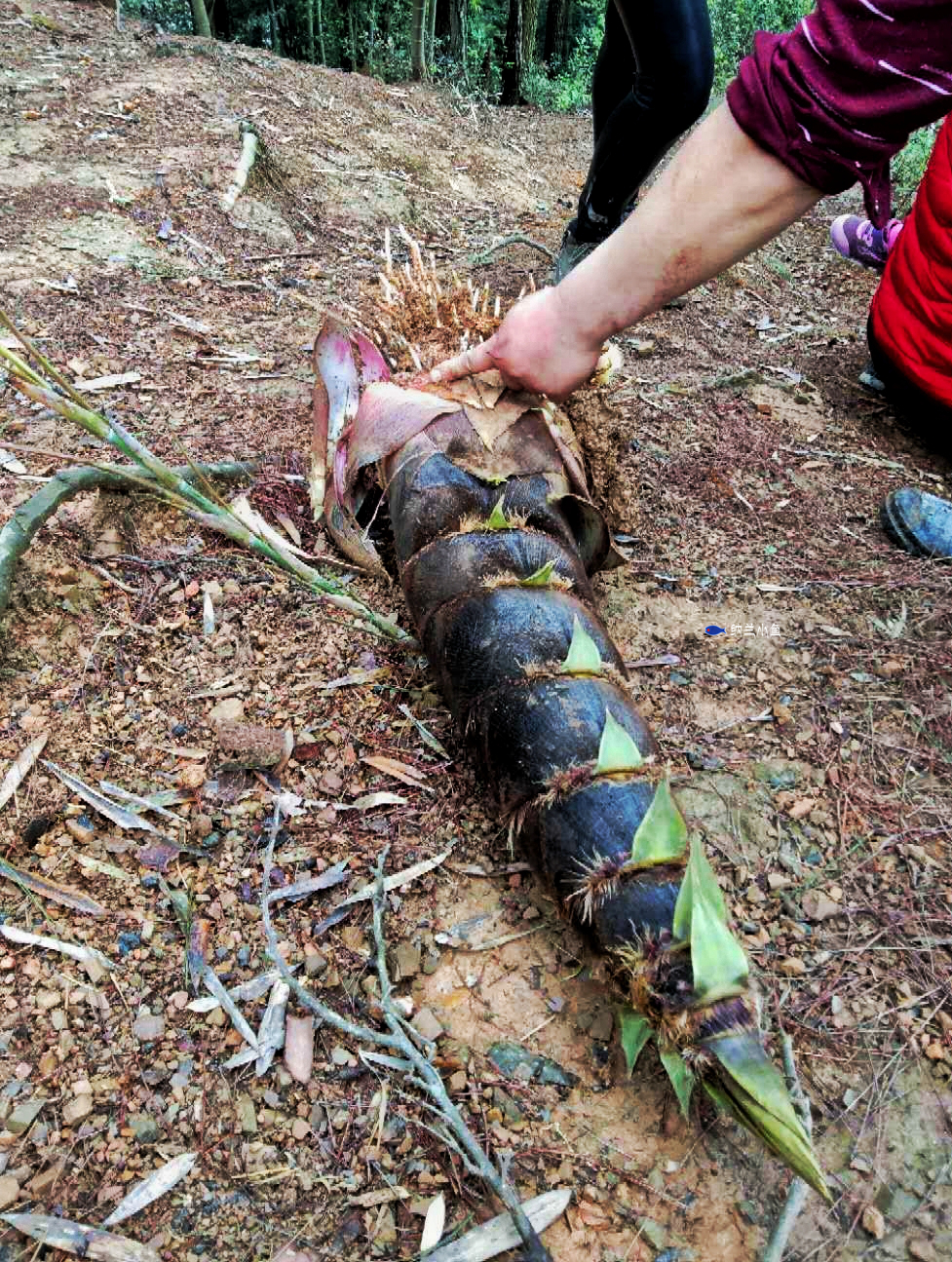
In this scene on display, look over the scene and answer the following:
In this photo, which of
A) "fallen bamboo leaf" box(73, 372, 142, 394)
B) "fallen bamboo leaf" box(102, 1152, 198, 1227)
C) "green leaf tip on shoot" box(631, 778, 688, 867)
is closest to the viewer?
"fallen bamboo leaf" box(102, 1152, 198, 1227)

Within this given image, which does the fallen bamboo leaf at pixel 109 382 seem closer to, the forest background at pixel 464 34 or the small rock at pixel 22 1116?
the small rock at pixel 22 1116

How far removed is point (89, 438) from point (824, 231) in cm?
457

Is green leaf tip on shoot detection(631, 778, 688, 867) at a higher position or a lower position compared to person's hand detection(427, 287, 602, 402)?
lower

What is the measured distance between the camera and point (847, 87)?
120 cm

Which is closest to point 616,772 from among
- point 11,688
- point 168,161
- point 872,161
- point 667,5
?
point 872,161

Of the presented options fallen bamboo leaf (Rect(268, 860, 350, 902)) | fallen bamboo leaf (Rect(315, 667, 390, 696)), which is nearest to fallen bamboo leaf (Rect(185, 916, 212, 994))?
fallen bamboo leaf (Rect(268, 860, 350, 902))

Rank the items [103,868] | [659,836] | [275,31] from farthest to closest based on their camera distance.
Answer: [275,31]
[103,868]
[659,836]

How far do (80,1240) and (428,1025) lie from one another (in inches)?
20.5

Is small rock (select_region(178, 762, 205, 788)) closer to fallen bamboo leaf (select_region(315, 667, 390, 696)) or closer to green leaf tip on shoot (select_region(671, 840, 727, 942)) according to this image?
fallen bamboo leaf (select_region(315, 667, 390, 696))

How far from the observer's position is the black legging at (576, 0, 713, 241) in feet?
8.91

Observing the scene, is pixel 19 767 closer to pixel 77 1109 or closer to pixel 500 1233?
pixel 77 1109

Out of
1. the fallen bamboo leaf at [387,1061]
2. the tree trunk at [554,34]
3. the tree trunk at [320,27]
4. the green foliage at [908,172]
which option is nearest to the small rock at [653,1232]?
the fallen bamboo leaf at [387,1061]

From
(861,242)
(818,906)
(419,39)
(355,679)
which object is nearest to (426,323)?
(355,679)

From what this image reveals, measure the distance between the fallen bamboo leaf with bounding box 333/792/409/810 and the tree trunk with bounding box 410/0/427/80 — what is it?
8.43 m
